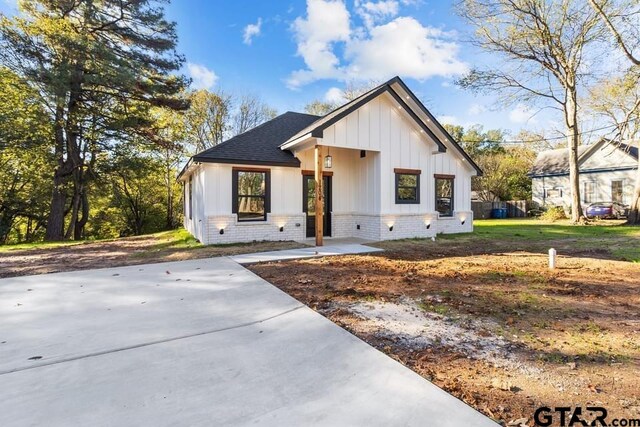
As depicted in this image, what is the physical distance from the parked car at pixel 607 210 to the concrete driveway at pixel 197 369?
24.5 metres

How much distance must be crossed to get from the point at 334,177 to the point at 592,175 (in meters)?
23.4

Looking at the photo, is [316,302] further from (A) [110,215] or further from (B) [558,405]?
(A) [110,215]

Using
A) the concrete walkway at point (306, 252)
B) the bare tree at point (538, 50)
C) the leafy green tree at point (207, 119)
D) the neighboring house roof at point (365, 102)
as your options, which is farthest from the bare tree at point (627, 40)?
the leafy green tree at point (207, 119)

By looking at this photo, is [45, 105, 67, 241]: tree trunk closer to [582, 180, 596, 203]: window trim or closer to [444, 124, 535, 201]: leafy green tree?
[444, 124, 535, 201]: leafy green tree

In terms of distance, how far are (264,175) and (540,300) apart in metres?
8.46

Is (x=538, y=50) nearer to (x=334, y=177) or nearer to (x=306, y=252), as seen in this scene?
(x=334, y=177)

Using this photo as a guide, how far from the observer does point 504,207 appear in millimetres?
25312

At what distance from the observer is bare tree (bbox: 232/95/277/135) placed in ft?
85.9

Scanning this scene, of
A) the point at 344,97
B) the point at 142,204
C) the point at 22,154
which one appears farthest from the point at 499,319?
the point at 142,204

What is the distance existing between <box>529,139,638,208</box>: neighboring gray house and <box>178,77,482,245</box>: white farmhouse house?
16.3m

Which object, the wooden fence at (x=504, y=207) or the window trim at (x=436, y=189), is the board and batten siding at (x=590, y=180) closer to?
the wooden fence at (x=504, y=207)

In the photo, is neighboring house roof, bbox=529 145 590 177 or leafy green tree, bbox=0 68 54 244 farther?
neighboring house roof, bbox=529 145 590 177

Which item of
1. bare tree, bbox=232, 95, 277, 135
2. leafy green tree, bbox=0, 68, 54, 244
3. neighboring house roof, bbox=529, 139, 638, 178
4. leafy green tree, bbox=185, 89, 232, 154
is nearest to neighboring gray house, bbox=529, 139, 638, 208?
neighboring house roof, bbox=529, 139, 638, 178

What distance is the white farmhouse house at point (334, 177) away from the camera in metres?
10.0
